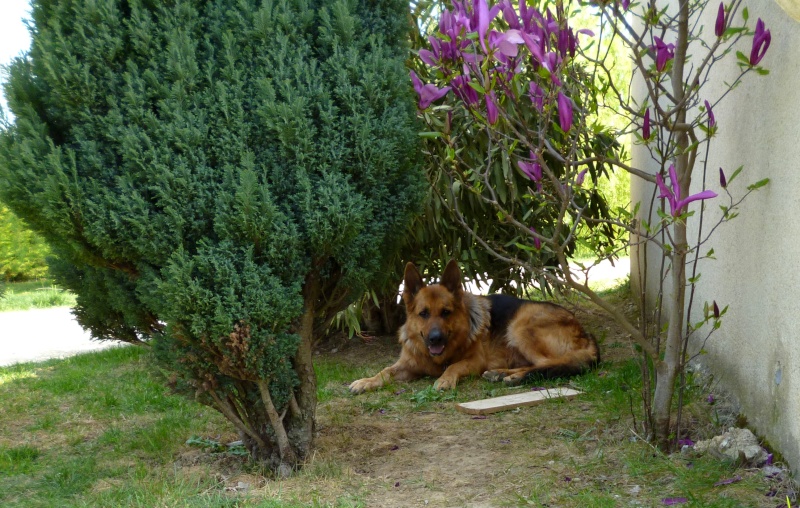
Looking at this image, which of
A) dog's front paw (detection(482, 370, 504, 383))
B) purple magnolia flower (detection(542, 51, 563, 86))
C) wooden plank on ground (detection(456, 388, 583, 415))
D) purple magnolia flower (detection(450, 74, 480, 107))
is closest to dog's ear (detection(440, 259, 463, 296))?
dog's front paw (detection(482, 370, 504, 383))

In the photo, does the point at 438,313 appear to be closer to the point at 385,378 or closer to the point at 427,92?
the point at 385,378

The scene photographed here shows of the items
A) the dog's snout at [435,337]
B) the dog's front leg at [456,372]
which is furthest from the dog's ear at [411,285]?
the dog's front leg at [456,372]

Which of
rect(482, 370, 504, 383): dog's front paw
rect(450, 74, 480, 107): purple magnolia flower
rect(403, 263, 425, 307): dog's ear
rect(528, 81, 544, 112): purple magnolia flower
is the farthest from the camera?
rect(403, 263, 425, 307): dog's ear

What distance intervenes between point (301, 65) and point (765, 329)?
2.55 meters

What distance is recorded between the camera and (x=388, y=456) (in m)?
4.20

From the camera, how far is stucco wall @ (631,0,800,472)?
316 cm

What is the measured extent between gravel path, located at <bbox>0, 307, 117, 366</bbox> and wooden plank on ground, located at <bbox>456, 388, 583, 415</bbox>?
4.42 metres

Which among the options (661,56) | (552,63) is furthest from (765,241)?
(552,63)

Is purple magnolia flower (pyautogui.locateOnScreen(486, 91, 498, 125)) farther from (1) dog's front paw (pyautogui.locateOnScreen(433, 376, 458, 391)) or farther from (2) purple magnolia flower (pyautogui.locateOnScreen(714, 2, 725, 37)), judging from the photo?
(1) dog's front paw (pyautogui.locateOnScreen(433, 376, 458, 391))

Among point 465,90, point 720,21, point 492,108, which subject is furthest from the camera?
point 465,90

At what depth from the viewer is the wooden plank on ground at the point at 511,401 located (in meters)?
5.10

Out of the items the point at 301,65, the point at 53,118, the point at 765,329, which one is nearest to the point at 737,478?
the point at 765,329

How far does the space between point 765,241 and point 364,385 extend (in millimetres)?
3430

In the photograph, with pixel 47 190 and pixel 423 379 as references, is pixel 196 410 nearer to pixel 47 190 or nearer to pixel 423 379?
pixel 423 379
